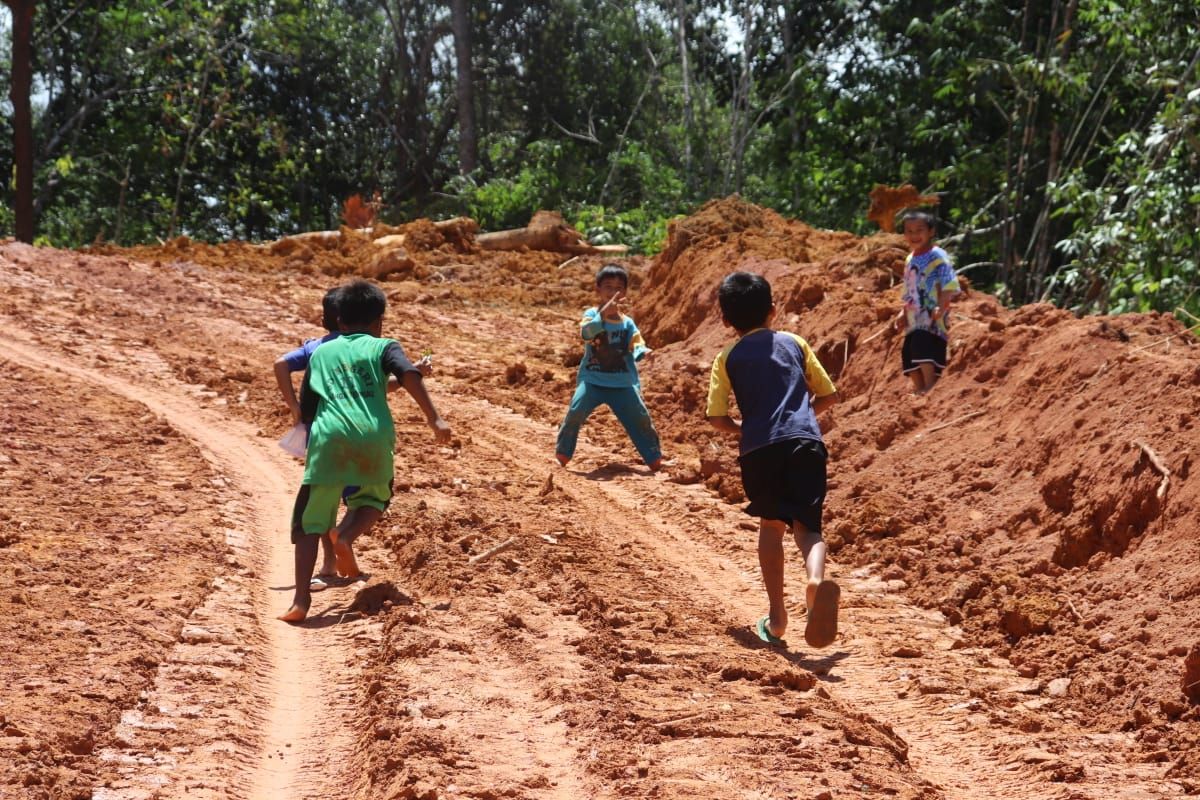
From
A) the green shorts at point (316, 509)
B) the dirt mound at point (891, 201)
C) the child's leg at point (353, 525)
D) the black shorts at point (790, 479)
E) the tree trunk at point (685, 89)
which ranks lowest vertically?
the child's leg at point (353, 525)

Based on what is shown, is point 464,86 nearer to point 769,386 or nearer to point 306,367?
point 306,367

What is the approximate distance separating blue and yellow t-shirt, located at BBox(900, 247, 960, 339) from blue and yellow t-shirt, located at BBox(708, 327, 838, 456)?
A: 3.97 meters

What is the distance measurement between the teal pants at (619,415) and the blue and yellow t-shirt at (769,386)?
11.6 ft

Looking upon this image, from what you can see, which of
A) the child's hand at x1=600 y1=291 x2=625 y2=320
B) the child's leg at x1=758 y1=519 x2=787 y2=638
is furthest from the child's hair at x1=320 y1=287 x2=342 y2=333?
the child's hand at x1=600 y1=291 x2=625 y2=320

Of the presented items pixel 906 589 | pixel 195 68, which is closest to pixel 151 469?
pixel 906 589

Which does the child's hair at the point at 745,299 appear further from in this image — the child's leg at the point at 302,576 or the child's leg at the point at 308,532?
the child's leg at the point at 302,576

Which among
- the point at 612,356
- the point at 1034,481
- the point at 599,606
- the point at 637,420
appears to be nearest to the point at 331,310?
the point at 599,606

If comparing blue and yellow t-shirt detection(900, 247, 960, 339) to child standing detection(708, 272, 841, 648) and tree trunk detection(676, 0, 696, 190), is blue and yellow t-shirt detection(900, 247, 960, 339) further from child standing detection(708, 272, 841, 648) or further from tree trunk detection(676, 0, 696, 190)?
tree trunk detection(676, 0, 696, 190)

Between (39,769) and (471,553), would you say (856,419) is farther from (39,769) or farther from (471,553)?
(39,769)

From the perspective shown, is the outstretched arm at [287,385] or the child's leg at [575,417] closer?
the outstretched arm at [287,385]

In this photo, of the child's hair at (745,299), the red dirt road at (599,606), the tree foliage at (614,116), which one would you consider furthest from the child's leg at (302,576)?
the tree foliage at (614,116)

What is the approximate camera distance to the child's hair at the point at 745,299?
5.76 m

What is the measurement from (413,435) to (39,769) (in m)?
6.35

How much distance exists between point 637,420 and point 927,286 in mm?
2260
